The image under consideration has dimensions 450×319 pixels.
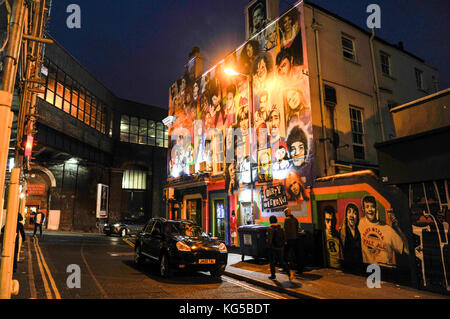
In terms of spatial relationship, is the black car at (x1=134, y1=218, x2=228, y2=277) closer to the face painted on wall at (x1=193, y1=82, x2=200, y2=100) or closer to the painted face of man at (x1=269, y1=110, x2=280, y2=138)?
the painted face of man at (x1=269, y1=110, x2=280, y2=138)

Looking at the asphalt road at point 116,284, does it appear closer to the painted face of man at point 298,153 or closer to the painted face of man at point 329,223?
the painted face of man at point 329,223

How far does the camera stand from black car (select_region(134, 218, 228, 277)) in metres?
8.44

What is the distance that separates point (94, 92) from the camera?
34312mm

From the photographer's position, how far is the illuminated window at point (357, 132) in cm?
1312

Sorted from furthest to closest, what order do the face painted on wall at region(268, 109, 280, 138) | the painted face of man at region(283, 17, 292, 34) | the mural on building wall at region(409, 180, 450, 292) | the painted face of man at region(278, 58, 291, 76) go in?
the face painted on wall at region(268, 109, 280, 138) → the painted face of man at region(283, 17, 292, 34) → the painted face of man at region(278, 58, 291, 76) → the mural on building wall at region(409, 180, 450, 292)

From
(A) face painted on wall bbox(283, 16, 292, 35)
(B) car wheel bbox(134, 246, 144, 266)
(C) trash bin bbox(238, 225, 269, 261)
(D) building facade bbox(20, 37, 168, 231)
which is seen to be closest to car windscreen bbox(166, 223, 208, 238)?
(B) car wheel bbox(134, 246, 144, 266)

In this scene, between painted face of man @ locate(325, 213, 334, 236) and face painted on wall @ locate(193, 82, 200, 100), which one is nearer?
painted face of man @ locate(325, 213, 334, 236)

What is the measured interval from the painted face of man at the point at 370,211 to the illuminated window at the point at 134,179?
32986mm

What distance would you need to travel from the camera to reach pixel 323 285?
307 inches

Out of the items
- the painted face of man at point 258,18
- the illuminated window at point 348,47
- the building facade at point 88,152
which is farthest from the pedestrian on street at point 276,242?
the building facade at point 88,152

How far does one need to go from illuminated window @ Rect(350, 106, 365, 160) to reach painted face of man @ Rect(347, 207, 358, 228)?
3.90 metres

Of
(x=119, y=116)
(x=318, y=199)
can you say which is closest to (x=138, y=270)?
(x=318, y=199)

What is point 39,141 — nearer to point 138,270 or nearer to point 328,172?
point 138,270

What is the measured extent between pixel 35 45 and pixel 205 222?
530 inches
